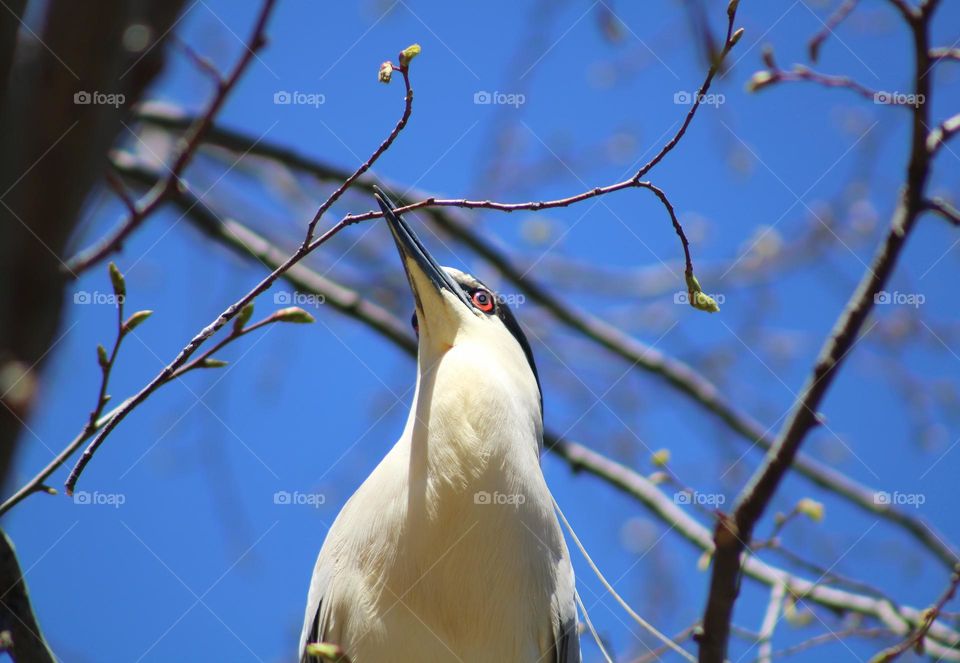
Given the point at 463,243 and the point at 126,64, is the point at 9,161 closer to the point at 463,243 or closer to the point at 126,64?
the point at 126,64

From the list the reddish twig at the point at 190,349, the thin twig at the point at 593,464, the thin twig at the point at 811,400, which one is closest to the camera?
the reddish twig at the point at 190,349

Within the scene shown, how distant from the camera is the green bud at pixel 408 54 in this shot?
178 centimetres

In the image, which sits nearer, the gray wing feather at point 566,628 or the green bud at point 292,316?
the green bud at point 292,316

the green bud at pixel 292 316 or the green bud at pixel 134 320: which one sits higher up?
the green bud at pixel 292 316

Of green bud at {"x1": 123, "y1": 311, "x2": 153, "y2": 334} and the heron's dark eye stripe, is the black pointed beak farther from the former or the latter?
green bud at {"x1": 123, "y1": 311, "x2": 153, "y2": 334}

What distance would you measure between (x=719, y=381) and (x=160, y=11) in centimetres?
489

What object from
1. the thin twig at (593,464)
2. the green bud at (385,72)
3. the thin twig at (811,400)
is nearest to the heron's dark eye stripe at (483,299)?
the thin twig at (593,464)

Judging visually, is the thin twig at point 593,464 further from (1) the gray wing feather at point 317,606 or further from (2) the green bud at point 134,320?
(2) the green bud at point 134,320

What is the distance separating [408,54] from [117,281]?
2.30 ft

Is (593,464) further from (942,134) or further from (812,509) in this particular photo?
(942,134)

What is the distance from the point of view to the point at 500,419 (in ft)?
8.89

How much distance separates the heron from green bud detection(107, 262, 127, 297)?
0.78m

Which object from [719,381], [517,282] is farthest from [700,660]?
[719,381]

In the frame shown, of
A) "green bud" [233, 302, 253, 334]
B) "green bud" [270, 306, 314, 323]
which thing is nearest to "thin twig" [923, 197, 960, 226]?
"green bud" [270, 306, 314, 323]
